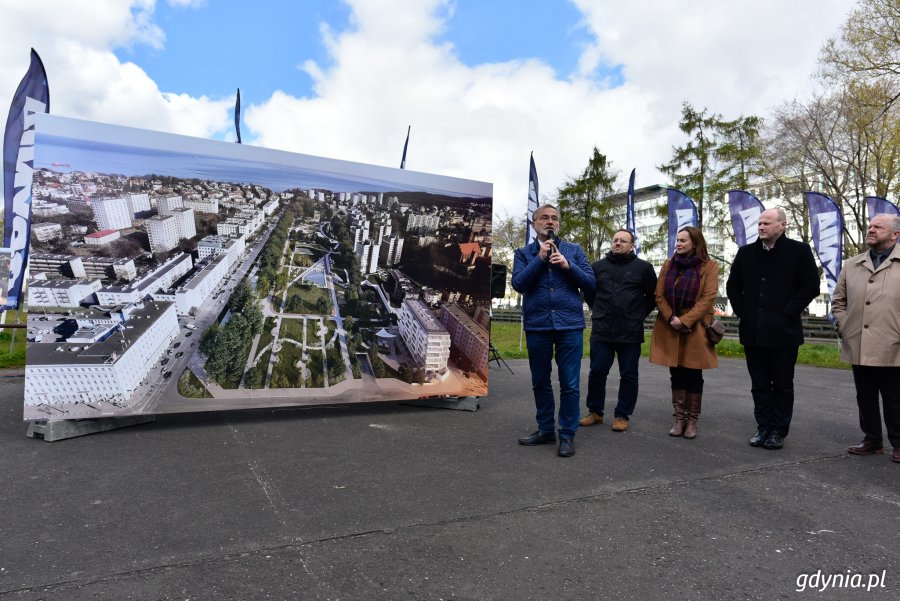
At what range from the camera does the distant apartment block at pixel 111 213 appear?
446cm

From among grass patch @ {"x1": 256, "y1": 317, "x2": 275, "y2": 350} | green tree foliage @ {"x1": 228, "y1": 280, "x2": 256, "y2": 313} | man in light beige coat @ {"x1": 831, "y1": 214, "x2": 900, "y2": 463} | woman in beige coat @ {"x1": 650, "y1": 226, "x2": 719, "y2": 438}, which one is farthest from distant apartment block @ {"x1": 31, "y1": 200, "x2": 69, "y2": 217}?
man in light beige coat @ {"x1": 831, "y1": 214, "x2": 900, "y2": 463}

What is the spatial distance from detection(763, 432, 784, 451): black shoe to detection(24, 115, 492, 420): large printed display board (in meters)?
2.80

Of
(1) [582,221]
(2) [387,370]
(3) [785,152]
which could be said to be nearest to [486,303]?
(2) [387,370]

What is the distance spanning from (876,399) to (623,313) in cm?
206

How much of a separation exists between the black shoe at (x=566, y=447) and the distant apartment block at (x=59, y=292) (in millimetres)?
3968

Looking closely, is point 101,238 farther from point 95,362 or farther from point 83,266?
point 95,362

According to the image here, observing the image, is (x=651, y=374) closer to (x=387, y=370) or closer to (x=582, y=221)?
(x=387, y=370)

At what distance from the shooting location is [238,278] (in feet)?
16.9

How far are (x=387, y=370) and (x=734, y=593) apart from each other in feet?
13.0

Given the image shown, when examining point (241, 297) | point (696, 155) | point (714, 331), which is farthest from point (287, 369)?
point (696, 155)

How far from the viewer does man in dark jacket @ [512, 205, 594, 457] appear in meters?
4.42

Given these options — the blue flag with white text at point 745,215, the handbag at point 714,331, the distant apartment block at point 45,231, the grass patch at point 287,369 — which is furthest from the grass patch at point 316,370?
the blue flag with white text at point 745,215

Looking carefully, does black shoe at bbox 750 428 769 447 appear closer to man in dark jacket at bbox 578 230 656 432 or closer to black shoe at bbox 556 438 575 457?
man in dark jacket at bbox 578 230 656 432

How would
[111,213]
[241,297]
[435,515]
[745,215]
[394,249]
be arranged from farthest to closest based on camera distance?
[745,215] < [394,249] < [241,297] < [111,213] < [435,515]
